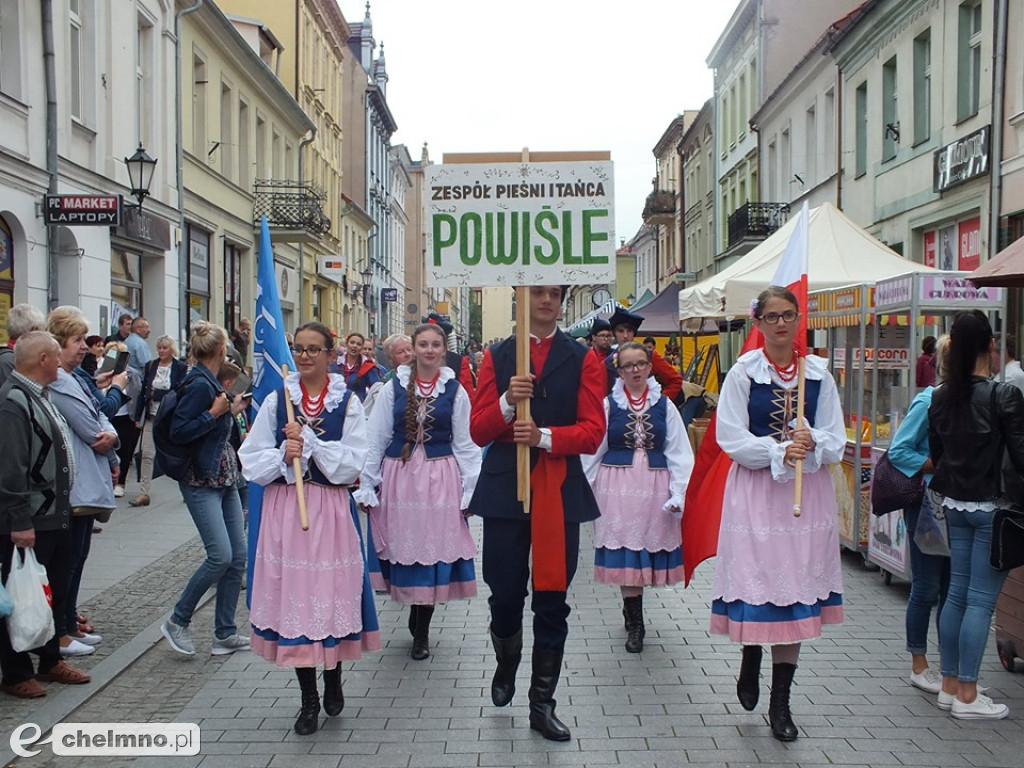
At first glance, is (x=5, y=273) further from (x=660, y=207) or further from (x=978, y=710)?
(x=660, y=207)

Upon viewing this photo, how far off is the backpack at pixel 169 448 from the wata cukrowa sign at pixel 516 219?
2090mm

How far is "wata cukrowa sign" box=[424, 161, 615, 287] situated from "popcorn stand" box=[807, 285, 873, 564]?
4.42 metres

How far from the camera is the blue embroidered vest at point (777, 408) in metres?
5.00

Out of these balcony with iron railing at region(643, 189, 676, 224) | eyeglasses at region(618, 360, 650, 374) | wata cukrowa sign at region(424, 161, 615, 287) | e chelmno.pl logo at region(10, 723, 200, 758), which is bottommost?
e chelmno.pl logo at region(10, 723, 200, 758)

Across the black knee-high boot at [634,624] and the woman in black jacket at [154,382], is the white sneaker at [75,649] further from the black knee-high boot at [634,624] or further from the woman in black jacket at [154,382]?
the woman in black jacket at [154,382]

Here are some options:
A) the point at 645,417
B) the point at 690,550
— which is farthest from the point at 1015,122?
the point at 690,550

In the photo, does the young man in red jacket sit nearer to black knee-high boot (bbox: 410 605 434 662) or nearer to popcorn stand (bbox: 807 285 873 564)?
black knee-high boot (bbox: 410 605 434 662)

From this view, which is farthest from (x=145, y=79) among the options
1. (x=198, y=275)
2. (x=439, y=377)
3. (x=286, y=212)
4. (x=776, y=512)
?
(x=776, y=512)

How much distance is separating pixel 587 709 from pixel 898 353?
5.04 metres

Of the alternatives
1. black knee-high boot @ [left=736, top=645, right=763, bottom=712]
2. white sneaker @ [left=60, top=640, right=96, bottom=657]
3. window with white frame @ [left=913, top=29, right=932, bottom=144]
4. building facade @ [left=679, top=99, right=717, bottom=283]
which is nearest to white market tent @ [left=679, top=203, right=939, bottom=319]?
black knee-high boot @ [left=736, top=645, right=763, bottom=712]

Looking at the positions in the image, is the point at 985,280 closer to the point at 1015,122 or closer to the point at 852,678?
the point at 852,678

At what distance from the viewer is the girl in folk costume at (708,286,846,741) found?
16.0ft

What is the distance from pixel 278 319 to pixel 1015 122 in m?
13.4

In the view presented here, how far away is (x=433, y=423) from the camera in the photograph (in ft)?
21.2
